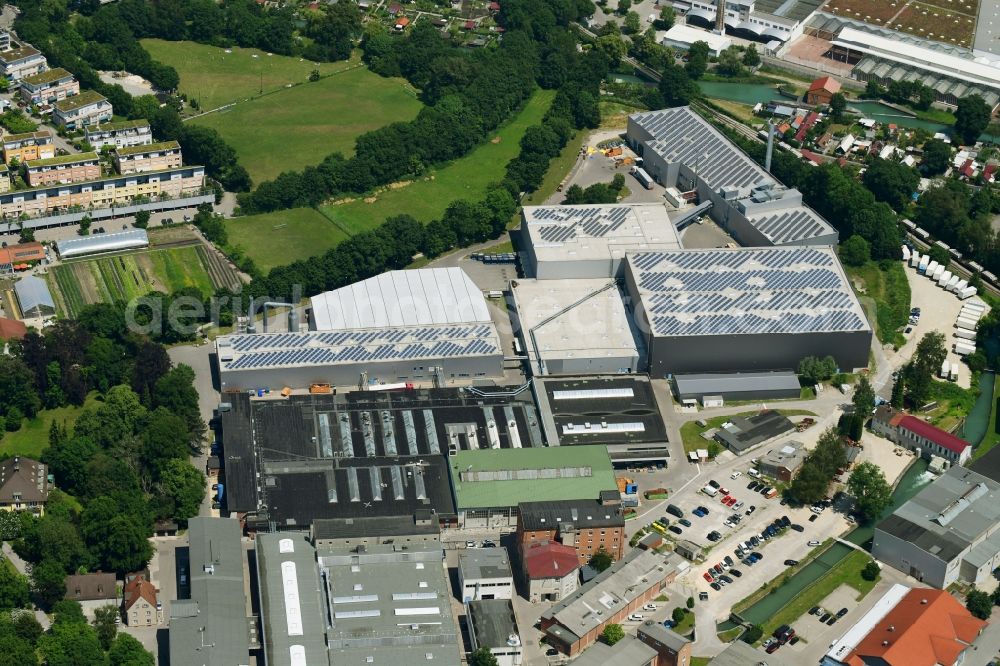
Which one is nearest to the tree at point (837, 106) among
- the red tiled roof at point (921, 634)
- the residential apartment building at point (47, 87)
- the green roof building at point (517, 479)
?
the green roof building at point (517, 479)

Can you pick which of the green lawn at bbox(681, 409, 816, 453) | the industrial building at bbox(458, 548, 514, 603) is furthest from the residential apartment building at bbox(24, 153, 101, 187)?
the industrial building at bbox(458, 548, 514, 603)

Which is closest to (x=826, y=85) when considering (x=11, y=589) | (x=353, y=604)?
(x=353, y=604)

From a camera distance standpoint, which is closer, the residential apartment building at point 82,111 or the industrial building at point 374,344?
the industrial building at point 374,344

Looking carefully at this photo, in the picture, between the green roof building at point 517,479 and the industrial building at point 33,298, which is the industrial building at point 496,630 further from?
the industrial building at point 33,298

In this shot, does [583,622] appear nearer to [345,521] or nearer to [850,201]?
[345,521]

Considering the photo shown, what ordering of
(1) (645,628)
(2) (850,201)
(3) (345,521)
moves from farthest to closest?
(2) (850,201)
(3) (345,521)
(1) (645,628)

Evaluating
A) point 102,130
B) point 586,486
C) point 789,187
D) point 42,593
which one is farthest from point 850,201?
point 42,593
